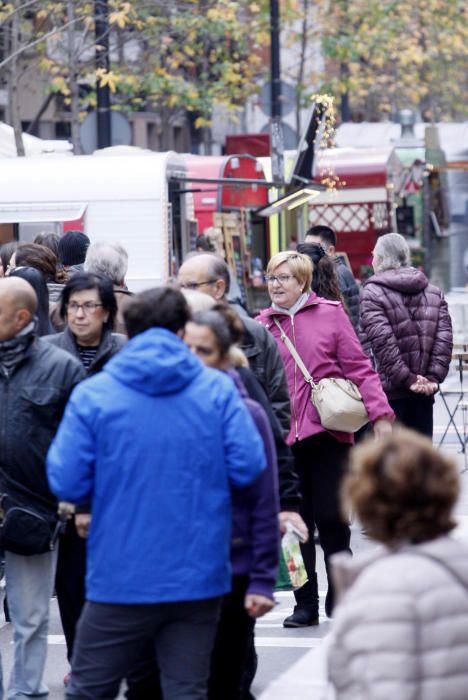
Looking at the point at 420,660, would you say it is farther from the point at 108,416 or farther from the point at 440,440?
the point at 440,440

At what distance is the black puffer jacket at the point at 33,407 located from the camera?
21.1 feet

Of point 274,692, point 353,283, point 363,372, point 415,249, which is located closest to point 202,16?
point 415,249

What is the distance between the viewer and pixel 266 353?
729cm

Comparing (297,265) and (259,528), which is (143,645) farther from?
(297,265)

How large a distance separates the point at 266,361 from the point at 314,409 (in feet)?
4.08

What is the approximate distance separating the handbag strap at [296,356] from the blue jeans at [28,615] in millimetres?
2283

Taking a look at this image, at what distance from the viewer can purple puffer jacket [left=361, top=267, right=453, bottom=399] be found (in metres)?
10.8

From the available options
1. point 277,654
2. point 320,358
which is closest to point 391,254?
point 320,358

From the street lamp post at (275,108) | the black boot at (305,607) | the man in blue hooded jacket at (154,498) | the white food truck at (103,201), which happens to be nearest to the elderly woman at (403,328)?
the black boot at (305,607)

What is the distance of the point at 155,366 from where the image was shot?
480cm

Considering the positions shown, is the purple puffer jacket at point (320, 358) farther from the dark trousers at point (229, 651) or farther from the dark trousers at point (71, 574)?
the dark trousers at point (229, 651)

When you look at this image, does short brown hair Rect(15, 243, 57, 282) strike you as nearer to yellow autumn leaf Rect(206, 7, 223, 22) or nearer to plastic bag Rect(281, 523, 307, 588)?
plastic bag Rect(281, 523, 307, 588)

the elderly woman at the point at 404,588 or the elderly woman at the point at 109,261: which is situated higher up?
the elderly woman at the point at 109,261

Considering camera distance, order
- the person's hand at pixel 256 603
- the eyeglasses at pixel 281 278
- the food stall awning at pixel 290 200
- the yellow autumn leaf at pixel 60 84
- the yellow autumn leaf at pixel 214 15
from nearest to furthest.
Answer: the person's hand at pixel 256 603
the eyeglasses at pixel 281 278
the food stall awning at pixel 290 200
the yellow autumn leaf at pixel 60 84
the yellow autumn leaf at pixel 214 15
